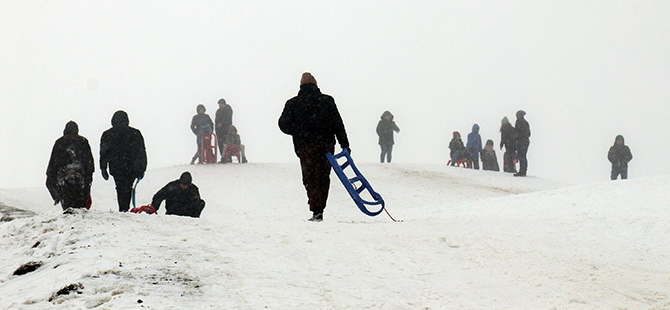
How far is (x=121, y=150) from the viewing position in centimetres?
968

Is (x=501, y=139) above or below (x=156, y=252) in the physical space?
above

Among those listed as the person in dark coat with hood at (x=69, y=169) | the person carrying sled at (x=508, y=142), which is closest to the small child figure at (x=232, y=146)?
the person carrying sled at (x=508, y=142)

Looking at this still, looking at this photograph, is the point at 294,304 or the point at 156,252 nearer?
the point at 294,304

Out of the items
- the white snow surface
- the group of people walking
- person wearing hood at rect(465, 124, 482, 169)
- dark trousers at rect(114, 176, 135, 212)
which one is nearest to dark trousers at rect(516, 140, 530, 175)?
person wearing hood at rect(465, 124, 482, 169)

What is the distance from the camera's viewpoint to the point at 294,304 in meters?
4.01

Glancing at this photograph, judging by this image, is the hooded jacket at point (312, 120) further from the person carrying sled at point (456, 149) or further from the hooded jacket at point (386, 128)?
the person carrying sled at point (456, 149)

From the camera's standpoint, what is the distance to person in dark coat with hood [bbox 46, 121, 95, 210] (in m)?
9.10

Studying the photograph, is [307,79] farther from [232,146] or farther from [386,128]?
[386,128]

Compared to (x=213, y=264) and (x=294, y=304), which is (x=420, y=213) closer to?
(x=213, y=264)

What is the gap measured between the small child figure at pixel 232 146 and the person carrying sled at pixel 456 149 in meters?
7.82

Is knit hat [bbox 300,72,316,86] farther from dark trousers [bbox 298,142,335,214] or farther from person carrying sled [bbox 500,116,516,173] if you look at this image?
person carrying sled [bbox 500,116,516,173]

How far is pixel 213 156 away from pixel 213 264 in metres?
16.2

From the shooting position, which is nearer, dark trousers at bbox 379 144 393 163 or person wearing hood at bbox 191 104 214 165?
person wearing hood at bbox 191 104 214 165

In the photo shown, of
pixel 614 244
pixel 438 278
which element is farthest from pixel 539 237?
pixel 438 278
